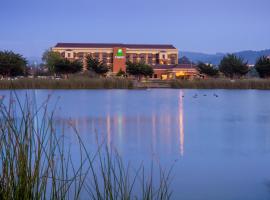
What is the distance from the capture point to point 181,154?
5.99 metres

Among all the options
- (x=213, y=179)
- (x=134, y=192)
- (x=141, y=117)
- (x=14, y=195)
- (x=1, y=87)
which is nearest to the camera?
(x=14, y=195)

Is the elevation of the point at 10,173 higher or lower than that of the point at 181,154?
higher

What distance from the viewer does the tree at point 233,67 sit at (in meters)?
41.2

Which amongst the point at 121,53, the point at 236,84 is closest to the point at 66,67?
the point at 236,84

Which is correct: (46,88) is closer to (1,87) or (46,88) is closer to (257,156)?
(1,87)

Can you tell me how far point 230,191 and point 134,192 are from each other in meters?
0.89

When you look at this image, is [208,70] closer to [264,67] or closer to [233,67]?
[233,67]

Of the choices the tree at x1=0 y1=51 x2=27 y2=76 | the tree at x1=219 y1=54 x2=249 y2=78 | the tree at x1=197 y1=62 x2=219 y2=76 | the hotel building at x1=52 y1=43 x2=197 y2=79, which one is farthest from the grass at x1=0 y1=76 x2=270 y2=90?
the hotel building at x1=52 y1=43 x2=197 y2=79

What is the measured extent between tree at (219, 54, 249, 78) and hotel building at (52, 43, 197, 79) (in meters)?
14.7

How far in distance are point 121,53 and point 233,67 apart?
2294 cm

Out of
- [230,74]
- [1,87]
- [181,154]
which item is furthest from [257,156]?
[230,74]

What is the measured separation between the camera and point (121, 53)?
61.6m

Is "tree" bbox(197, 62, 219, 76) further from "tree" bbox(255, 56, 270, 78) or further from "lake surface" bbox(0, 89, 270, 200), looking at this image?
"lake surface" bbox(0, 89, 270, 200)

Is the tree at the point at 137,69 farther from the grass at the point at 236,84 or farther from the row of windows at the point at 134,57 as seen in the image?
the row of windows at the point at 134,57
